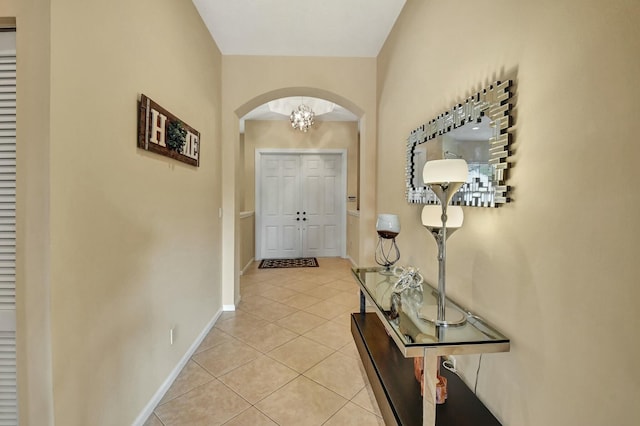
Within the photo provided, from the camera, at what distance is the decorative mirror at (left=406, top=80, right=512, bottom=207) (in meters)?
1.14

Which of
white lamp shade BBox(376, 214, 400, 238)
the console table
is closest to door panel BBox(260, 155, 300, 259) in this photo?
white lamp shade BBox(376, 214, 400, 238)

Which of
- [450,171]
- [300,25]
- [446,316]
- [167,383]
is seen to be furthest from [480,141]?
[167,383]

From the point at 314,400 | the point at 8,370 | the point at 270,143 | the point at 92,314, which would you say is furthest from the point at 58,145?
the point at 270,143

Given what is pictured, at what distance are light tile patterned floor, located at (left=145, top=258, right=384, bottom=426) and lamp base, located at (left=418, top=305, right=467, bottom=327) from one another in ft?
2.66

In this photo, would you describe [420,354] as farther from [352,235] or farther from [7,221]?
[352,235]

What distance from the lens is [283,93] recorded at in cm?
329

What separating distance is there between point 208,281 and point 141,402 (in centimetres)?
125

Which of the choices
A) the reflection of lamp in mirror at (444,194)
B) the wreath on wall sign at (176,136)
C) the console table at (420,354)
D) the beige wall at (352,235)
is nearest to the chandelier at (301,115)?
the beige wall at (352,235)

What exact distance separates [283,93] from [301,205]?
304cm

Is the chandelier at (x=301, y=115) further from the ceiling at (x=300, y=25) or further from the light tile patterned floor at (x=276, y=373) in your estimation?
the light tile patterned floor at (x=276, y=373)

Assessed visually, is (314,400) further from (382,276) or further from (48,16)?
(48,16)

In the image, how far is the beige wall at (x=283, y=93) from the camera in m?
3.14

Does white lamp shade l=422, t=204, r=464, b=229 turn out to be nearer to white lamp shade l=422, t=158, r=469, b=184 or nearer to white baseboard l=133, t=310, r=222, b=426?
white lamp shade l=422, t=158, r=469, b=184

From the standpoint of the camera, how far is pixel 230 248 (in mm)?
3236
